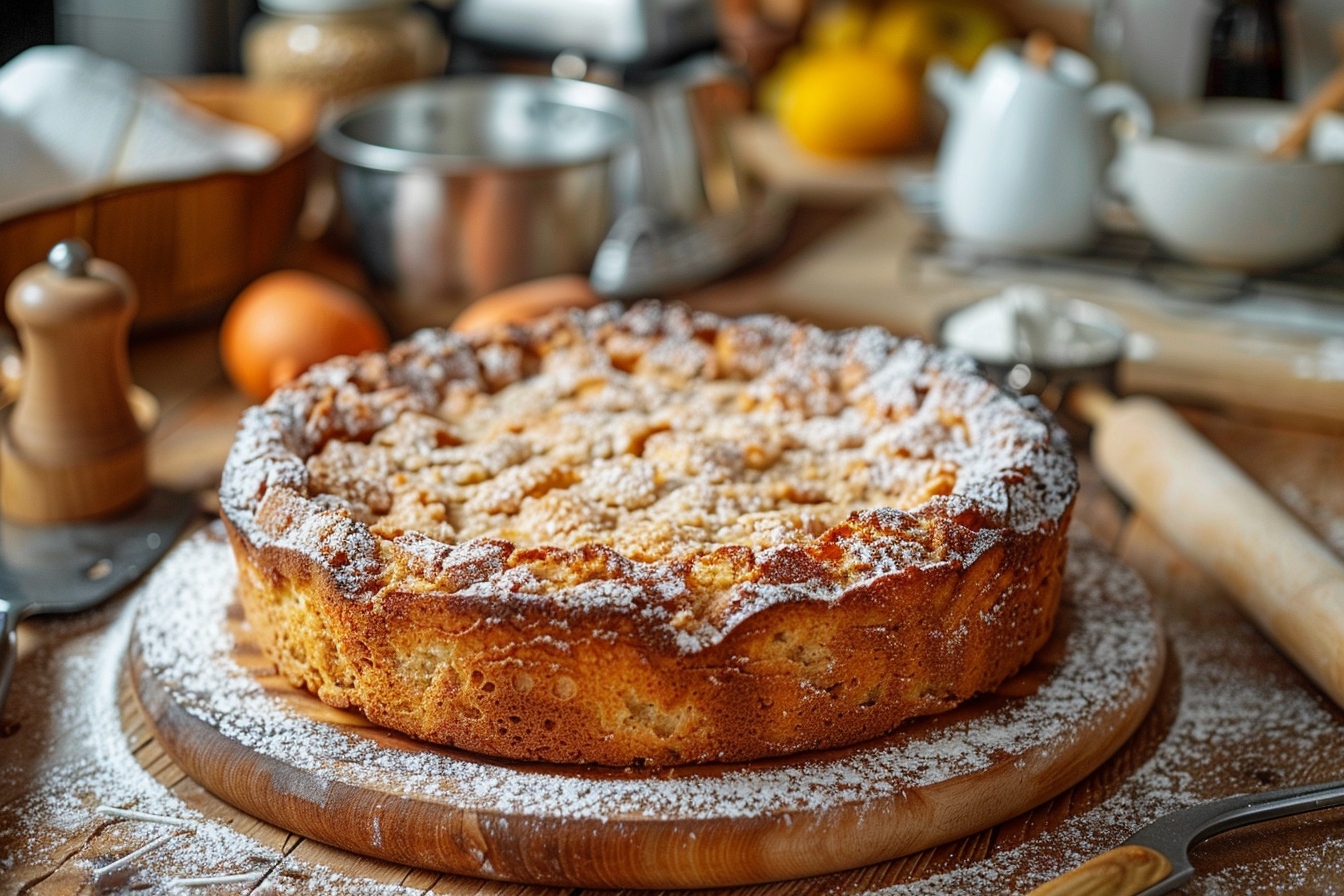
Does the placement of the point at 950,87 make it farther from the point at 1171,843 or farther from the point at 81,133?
the point at 1171,843

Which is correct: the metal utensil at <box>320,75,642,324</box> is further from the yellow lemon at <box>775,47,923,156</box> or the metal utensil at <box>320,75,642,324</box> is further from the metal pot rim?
the yellow lemon at <box>775,47,923,156</box>

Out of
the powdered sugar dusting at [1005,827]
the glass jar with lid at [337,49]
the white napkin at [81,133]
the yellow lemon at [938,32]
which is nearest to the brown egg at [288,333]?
the white napkin at [81,133]

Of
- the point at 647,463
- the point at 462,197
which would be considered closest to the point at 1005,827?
the point at 647,463

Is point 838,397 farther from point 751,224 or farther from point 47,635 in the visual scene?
point 751,224

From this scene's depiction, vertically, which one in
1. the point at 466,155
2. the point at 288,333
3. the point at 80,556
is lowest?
the point at 80,556

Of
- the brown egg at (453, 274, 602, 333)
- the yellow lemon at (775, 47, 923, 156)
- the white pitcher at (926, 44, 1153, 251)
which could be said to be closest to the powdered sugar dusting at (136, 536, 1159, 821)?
the brown egg at (453, 274, 602, 333)

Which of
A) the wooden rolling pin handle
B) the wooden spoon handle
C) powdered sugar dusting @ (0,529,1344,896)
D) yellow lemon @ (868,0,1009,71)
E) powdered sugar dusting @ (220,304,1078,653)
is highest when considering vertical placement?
the wooden spoon handle

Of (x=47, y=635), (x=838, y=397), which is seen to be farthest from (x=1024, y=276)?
(x=47, y=635)
